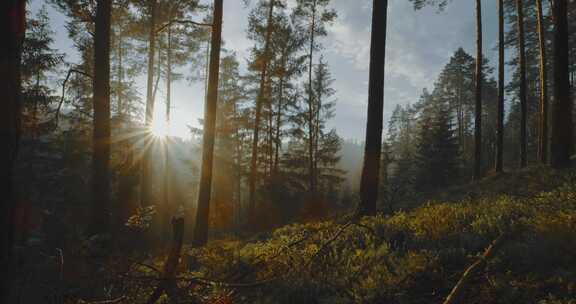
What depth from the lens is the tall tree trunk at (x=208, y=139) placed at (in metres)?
8.59

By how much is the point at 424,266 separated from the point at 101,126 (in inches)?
351

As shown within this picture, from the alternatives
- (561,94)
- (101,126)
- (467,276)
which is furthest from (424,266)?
(561,94)

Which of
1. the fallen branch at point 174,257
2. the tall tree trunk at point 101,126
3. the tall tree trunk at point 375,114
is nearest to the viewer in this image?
→ the fallen branch at point 174,257

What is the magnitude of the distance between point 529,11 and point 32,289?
1446 inches

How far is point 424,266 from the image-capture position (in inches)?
136

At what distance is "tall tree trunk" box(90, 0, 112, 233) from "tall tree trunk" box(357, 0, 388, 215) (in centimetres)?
753

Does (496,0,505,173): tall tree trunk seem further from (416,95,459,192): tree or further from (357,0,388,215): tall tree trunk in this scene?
(357,0,388,215): tall tree trunk

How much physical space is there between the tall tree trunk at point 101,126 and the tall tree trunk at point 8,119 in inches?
278

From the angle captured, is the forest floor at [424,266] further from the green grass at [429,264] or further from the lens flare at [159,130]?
the lens flare at [159,130]

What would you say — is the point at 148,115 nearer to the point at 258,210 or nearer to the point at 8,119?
the point at 258,210

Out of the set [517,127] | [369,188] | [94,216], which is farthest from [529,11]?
[94,216]

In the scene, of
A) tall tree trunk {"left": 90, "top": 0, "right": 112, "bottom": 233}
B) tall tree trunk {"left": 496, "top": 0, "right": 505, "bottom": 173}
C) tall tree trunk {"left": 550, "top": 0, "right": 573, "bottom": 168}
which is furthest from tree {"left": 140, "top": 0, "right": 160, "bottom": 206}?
tall tree trunk {"left": 496, "top": 0, "right": 505, "bottom": 173}

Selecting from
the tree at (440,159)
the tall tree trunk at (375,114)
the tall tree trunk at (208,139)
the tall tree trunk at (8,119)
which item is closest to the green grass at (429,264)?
the tall tree trunk at (375,114)

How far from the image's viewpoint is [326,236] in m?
6.00
